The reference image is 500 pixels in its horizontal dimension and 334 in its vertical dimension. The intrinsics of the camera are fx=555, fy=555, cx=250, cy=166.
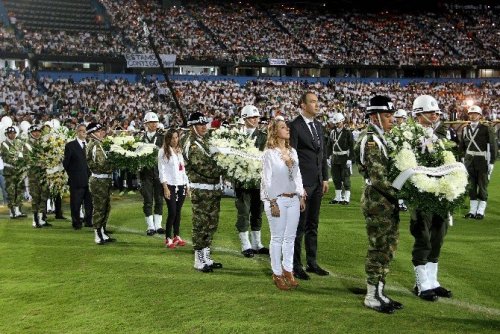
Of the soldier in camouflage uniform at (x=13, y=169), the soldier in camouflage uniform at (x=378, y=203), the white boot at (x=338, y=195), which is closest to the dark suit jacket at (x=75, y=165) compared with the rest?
the soldier in camouflage uniform at (x=13, y=169)

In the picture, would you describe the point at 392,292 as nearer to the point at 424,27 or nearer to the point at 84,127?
the point at 84,127

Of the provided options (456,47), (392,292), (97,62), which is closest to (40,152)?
(392,292)

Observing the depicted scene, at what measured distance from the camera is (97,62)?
121 ft

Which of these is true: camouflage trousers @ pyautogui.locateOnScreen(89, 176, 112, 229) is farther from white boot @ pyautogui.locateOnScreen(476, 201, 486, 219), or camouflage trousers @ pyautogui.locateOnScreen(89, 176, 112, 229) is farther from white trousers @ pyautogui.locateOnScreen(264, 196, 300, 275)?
white boot @ pyautogui.locateOnScreen(476, 201, 486, 219)

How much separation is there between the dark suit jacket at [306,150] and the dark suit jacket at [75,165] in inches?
226

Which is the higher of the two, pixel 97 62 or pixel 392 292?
pixel 97 62

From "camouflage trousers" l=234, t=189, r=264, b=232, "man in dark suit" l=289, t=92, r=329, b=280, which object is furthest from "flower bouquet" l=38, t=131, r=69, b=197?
"man in dark suit" l=289, t=92, r=329, b=280

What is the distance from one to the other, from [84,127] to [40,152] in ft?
6.26

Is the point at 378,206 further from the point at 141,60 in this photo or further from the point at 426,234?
the point at 141,60

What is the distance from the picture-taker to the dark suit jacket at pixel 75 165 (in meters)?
11.7

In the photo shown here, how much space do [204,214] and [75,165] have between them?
4.78 m

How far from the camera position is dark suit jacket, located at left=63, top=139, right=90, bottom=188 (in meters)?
11.7

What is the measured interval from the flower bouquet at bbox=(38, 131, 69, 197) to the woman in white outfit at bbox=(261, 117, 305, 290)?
24.2 ft

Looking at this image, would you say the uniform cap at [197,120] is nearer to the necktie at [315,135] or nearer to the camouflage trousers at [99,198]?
the necktie at [315,135]
